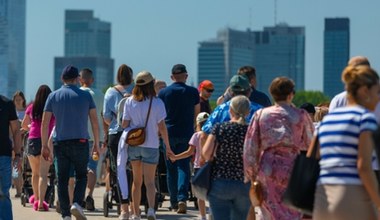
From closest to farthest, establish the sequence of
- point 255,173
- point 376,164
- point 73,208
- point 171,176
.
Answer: point 376,164 < point 255,173 < point 73,208 < point 171,176

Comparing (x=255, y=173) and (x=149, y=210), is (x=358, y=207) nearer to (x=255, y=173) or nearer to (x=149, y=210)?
(x=255, y=173)

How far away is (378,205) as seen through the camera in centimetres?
863

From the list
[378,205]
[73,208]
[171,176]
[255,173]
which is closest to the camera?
[378,205]

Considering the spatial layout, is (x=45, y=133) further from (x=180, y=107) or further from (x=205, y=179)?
(x=205, y=179)

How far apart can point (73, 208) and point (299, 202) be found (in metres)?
6.24

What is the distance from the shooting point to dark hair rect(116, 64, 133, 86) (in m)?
16.3

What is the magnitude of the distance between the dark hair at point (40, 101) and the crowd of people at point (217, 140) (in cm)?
1

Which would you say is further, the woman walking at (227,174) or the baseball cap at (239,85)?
the baseball cap at (239,85)

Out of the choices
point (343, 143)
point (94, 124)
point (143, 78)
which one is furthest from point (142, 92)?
point (343, 143)

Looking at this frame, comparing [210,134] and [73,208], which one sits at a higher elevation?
[210,134]

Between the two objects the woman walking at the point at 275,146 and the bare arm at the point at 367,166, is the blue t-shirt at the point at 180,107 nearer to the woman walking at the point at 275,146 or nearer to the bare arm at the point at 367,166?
the woman walking at the point at 275,146

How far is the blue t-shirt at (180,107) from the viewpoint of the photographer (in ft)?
57.2

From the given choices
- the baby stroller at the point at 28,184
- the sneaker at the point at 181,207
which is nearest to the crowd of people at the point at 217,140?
the sneaker at the point at 181,207

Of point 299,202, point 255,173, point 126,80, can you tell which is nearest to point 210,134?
point 255,173
